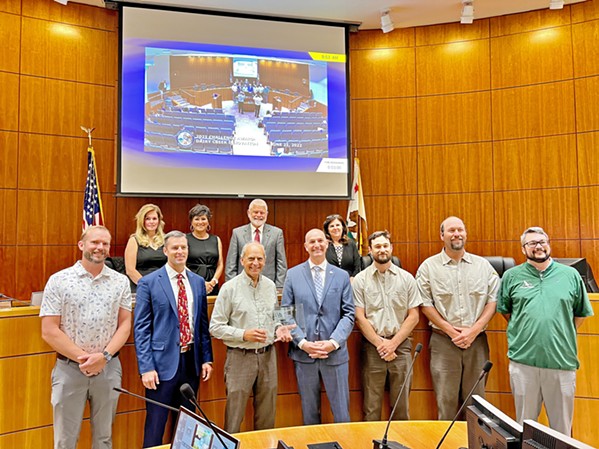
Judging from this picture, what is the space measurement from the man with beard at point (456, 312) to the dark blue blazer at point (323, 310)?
2.04 ft

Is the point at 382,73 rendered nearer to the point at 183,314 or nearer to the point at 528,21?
the point at 528,21

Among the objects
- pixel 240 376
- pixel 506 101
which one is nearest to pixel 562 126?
pixel 506 101

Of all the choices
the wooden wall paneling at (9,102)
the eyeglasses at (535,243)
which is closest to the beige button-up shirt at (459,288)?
the eyeglasses at (535,243)

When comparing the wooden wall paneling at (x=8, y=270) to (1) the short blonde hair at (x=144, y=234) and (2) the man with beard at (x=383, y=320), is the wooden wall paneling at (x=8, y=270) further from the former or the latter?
(2) the man with beard at (x=383, y=320)

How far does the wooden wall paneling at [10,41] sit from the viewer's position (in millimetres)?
5184

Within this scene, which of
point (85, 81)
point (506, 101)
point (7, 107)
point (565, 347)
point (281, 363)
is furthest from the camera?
point (506, 101)

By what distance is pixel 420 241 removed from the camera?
6.18m

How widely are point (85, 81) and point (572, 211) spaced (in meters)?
5.49

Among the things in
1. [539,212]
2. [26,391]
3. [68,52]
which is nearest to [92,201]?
[68,52]

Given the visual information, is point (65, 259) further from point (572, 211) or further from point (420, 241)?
point (572, 211)

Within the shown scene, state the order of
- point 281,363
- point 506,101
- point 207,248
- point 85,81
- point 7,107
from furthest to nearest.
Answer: point 506,101 < point 85,81 < point 7,107 < point 207,248 < point 281,363

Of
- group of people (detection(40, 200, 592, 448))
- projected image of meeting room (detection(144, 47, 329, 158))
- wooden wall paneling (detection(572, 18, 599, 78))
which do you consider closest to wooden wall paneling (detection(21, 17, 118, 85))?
projected image of meeting room (detection(144, 47, 329, 158))

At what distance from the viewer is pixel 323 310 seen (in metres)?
3.52

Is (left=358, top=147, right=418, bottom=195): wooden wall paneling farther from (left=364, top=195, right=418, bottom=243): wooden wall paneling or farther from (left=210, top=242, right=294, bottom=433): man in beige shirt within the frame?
(left=210, top=242, right=294, bottom=433): man in beige shirt
